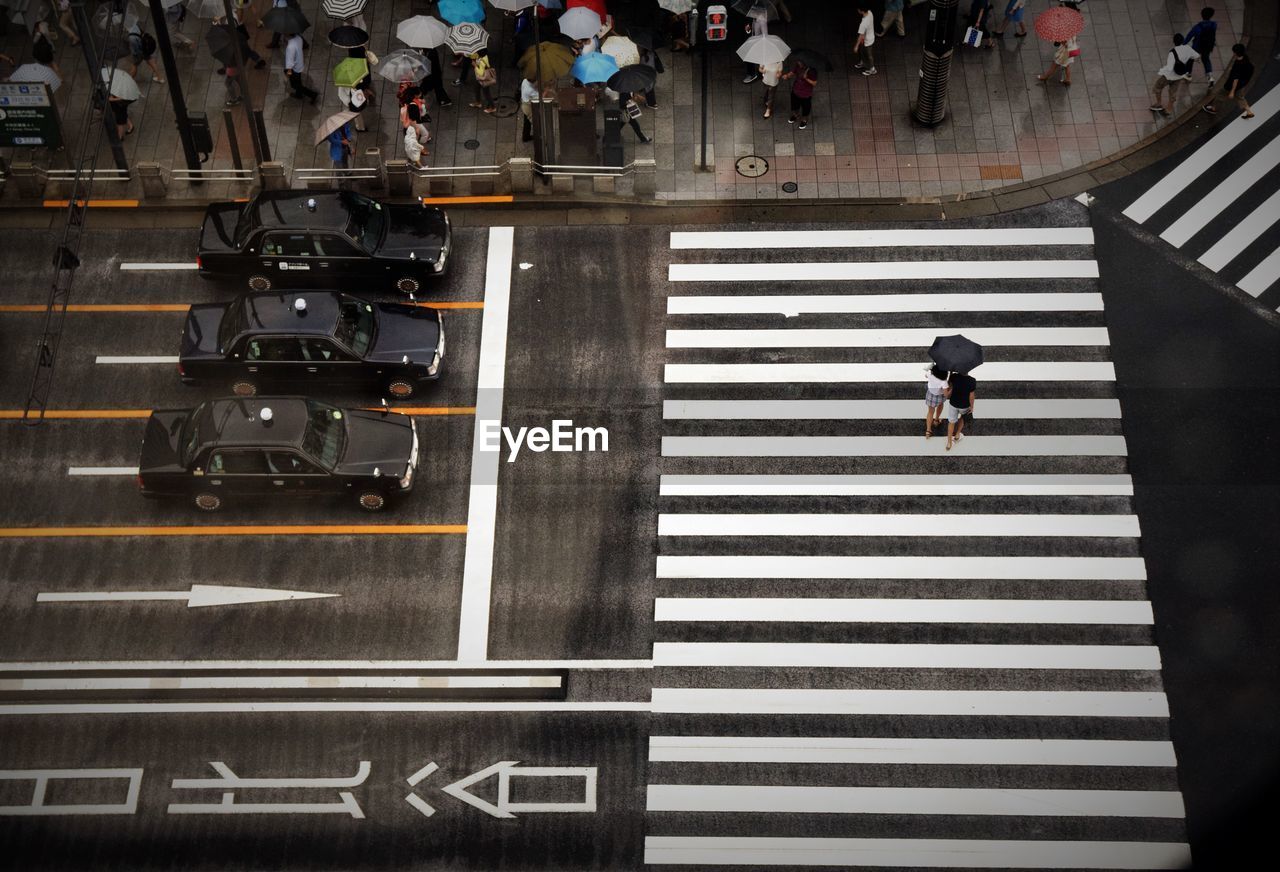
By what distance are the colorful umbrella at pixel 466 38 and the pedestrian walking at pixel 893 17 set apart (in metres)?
9.36

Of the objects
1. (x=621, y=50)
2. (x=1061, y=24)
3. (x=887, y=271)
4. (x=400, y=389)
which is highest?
(x=1061, y=24)

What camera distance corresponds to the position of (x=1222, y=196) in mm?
30828

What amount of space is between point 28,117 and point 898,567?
65.0 feet

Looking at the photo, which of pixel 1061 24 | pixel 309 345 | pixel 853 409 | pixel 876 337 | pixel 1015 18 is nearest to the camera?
pixel 309 345

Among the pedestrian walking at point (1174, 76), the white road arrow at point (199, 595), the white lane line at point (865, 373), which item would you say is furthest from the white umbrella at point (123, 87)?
the pedestrian walking at point (1174, 76)

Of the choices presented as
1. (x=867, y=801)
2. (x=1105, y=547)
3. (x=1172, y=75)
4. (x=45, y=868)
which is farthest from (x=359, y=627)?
(x=1172, y=75)

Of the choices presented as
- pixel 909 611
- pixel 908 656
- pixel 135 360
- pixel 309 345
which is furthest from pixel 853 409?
pixel 135 360

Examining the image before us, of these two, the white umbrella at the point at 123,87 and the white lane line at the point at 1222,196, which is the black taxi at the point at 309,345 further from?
the white lane line at the point at 1222,196

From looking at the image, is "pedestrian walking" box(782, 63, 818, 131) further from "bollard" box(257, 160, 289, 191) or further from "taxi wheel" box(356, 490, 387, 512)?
"taxi wheel" box(356, 490, 387, 512)

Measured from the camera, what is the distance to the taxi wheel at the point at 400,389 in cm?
2755

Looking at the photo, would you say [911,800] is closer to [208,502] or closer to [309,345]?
[208,502]

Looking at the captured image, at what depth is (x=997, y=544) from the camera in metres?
25.5

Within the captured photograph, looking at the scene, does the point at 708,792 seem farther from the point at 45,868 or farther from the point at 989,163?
the point at 989,163

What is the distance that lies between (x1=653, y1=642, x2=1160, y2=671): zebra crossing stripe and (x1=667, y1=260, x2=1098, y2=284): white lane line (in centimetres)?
854
